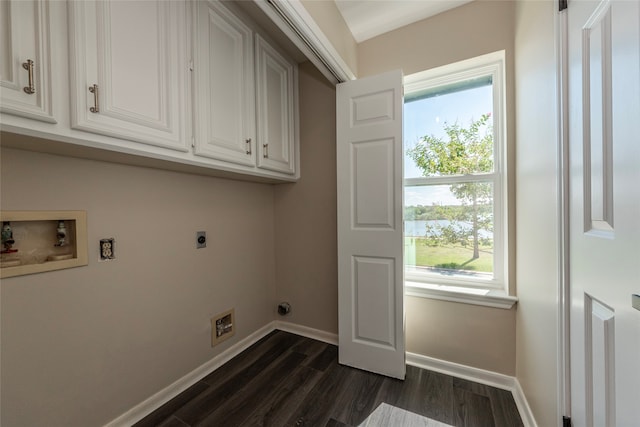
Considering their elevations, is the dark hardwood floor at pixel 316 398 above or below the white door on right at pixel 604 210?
below

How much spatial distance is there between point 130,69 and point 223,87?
526 mm

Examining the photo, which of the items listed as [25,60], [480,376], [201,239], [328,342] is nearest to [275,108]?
[201,239]

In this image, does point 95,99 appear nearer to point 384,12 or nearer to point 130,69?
point 130,69

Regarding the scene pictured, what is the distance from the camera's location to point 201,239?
1.70 m

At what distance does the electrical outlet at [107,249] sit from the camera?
3.97 ft

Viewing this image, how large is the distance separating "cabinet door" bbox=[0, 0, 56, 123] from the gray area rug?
1963 millimetres

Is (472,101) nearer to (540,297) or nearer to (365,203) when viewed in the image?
(365,203)

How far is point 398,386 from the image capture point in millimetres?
1553

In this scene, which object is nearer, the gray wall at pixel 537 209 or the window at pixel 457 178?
the gray wall at pixel 537 209

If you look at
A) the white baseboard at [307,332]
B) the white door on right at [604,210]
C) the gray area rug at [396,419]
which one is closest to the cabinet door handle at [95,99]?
the white door on right at [604,210]

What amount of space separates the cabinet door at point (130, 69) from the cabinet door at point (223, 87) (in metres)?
0.10

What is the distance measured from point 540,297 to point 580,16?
1.14 metres

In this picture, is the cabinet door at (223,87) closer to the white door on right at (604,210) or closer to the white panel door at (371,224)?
the white panel door at (371,224)

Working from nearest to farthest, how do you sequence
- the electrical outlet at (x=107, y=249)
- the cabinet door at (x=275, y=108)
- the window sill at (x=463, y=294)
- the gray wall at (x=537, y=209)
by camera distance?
1. the gray wall at (x=537, y=209)
2. the electrical outlet at (x=107, y=249)
3. the window sill at (x=463, y=294)
4. the cabinet door at (x=275, y=108)
